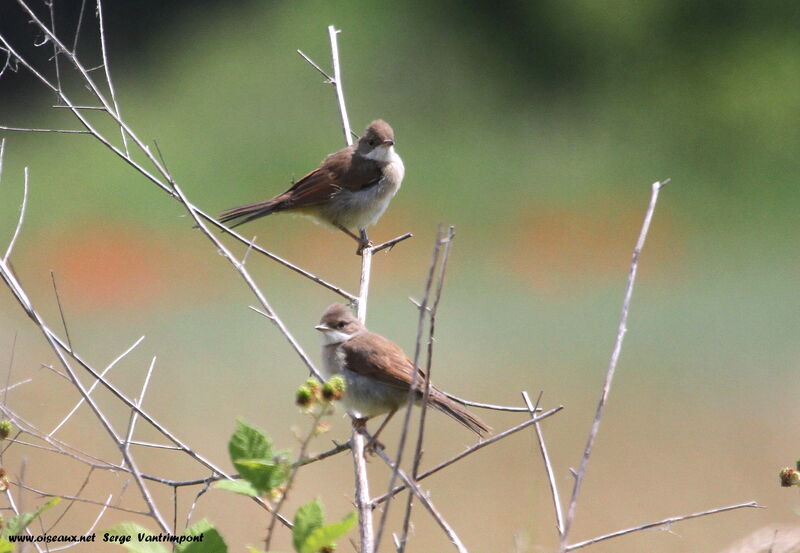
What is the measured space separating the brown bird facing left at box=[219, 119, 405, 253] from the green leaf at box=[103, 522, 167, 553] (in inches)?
156

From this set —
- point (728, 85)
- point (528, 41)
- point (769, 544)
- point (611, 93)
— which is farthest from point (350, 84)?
point (769, 544)

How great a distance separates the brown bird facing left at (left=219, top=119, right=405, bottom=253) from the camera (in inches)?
237

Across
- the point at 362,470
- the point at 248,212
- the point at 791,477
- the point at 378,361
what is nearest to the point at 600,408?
the point at 791,477

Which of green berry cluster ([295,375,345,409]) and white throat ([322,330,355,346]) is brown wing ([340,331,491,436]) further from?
green berry cluster ([295,375,345,409])

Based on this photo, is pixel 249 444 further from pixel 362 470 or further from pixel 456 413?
pixel 456 413

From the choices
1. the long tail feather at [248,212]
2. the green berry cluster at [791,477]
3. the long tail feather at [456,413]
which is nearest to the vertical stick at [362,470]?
the long tail feather at [456,413]

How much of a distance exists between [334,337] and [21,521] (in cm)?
225

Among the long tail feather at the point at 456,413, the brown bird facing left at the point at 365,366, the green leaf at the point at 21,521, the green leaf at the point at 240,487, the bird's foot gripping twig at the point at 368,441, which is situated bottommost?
the green leaf at the point at 21,521

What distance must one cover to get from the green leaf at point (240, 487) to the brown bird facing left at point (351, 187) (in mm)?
4028

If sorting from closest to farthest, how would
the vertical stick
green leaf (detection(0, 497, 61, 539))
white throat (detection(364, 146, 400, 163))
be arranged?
green leaf (detection(0, 497, 61, 539)) < the vertical stick < white throat (detection(364, 146, 400, 163))

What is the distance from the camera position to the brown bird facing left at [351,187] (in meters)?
6.01

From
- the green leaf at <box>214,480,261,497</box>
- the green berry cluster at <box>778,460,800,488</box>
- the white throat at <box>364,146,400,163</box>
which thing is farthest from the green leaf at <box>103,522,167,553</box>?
the white throat at <box>364,146,400,163</box>

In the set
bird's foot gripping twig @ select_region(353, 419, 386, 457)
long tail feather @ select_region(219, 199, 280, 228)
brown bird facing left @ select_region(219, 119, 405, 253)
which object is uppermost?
brown bird facing left @ select_region(219, 119, 405, 253)

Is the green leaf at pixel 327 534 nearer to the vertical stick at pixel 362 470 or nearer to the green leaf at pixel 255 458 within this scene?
the green leaf at pixel 255 458
